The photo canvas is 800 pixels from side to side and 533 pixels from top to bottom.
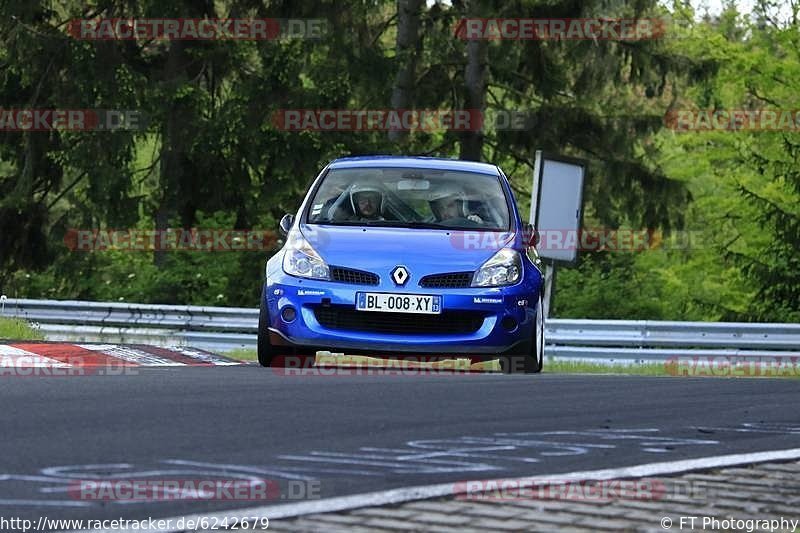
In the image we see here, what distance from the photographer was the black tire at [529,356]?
12.4 m

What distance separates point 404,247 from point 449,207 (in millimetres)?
975

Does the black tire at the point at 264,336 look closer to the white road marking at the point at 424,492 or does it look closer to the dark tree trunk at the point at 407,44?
the white road marking at the point at 424,492

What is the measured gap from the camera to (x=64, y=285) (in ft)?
117

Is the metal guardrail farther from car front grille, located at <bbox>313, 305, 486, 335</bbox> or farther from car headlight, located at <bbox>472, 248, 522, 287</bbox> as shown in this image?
car front grille, located at <bbox>313, 305, 486, 335</bbox>

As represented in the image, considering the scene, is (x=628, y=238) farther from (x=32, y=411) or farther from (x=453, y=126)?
(x=32, y=411)

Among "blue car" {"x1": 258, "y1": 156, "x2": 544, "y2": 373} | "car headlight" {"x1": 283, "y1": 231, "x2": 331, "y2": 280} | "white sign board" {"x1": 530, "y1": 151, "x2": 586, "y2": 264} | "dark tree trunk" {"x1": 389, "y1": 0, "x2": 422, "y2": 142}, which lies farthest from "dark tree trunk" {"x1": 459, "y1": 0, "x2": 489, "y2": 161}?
"car headlight" {"x1": 283, "y1": 231, "x2": 331, "y2": 280}

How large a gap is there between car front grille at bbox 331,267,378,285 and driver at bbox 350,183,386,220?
3.43ft

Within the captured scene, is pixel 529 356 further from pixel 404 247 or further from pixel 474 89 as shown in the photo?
pixel 474 89

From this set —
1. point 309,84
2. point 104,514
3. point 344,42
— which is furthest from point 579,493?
point 309,84

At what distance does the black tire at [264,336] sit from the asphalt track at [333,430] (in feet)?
1.88

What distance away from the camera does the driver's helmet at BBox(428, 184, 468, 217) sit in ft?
42.3

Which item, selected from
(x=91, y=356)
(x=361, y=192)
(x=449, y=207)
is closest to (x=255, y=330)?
(x=91, y=356)

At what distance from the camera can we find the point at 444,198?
13.0 metres

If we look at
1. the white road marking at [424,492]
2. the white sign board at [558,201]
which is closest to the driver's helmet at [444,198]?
the white road marking at [424,492]
